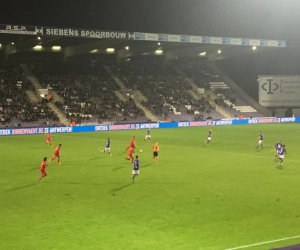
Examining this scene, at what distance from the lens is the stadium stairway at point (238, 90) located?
71.3 metres

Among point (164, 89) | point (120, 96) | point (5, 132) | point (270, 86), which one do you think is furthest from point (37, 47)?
point (270, 86)

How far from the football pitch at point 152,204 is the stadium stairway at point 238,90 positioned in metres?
43.9

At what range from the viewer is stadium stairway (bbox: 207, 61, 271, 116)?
7131cm

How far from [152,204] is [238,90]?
63773 millimetres

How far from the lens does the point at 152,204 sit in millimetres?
15672

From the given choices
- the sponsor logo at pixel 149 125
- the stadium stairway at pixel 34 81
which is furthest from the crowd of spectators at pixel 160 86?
→ the stadium stairway at pixel 34 81

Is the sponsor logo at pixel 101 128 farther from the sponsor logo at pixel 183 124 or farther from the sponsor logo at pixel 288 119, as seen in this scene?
the sponsor logo at pixel 288 119

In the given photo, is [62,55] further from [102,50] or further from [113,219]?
[113,219]

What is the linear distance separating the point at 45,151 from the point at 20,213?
61.8ft

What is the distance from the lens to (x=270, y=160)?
27.3 meters

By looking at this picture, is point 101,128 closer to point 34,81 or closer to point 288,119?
point 34,81

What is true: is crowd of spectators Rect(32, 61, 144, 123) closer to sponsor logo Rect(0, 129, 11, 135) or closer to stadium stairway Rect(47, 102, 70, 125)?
stadium stairway Rect(47, 102, 70, 125)

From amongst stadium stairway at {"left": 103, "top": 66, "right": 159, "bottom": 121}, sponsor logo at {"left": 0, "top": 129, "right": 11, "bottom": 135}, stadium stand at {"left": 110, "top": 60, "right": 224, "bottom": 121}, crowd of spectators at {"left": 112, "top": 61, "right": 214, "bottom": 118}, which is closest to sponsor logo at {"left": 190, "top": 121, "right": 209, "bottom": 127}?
stadium stand at {"left": 110, "top": 60, "right": 224, "bottom": 121}

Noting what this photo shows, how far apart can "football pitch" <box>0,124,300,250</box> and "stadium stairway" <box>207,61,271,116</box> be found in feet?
144
